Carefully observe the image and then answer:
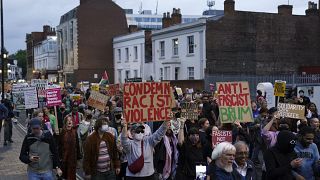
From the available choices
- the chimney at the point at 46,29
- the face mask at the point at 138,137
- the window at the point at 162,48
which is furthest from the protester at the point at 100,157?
the chimney at the point at 46,29

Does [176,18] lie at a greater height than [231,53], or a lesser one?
greater

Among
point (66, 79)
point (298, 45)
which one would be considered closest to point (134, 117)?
point (298, 45)

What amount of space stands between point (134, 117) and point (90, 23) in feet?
167

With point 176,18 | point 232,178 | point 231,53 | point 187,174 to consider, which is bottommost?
point 187,174

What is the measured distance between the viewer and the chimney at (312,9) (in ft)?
140

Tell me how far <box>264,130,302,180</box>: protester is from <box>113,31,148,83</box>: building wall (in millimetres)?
40468

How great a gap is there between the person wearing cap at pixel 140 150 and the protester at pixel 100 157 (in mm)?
512

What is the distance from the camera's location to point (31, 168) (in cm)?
807

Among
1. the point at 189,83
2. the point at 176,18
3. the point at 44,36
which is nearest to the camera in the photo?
the point at 189,83

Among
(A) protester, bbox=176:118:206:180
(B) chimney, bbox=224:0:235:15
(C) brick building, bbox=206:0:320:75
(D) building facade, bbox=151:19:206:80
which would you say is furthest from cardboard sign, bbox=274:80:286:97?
(B) chimney, bbox=224:0:235:15

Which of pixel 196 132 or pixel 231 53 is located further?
pixel 231 53

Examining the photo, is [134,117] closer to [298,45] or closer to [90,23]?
[298,45]

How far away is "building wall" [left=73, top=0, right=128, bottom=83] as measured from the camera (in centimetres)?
5659

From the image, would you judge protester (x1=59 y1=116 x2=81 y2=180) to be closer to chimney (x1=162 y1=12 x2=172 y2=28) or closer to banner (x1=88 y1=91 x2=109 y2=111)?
banner (x1=88 y1=91 x2=109 y2=111)
